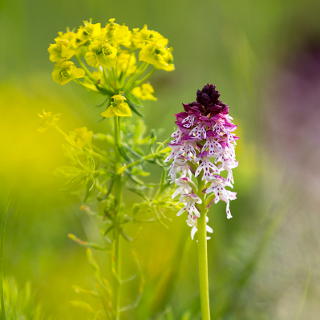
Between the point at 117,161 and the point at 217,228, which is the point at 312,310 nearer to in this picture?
the point at 217,228

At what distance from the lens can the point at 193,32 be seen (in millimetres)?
2900

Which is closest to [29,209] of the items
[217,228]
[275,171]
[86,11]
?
[217,228]

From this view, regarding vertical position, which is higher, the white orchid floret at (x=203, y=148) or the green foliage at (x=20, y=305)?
the white orchid floret at (x=203, y=148)

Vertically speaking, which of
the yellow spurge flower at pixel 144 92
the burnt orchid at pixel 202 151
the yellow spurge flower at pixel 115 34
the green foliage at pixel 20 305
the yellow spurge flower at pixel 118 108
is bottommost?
the green foliage at pixel 20 305

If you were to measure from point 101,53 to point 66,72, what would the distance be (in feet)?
0.17

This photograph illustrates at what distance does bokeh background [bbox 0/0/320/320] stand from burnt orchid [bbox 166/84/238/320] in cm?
14

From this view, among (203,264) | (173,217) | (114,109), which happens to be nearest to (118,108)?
(114,109)

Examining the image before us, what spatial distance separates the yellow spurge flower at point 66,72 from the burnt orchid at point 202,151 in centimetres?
15

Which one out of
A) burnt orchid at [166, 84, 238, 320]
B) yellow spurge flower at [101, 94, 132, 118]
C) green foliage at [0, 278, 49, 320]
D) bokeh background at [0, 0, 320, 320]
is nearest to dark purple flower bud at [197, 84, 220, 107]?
burnt orchid at [166, 84, 238, 320]

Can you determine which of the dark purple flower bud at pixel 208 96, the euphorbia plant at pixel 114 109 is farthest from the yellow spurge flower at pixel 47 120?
the dark purple flower bud at pixel 208 96

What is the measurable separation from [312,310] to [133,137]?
1.94ft

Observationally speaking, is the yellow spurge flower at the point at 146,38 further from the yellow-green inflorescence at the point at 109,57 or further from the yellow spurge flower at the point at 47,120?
the yellow spurge flower at the point at 47,120

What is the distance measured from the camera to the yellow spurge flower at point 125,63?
2.81 feet

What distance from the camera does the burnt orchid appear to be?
2.34 feet
